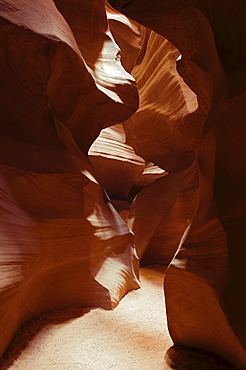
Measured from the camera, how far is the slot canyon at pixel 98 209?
2.02m

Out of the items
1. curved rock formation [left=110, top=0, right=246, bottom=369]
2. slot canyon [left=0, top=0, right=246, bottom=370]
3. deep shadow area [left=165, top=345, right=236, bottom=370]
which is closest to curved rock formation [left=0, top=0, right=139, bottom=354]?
slot canyon [left=0, top=0, right=246, bottom=370]

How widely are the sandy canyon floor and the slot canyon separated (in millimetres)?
14

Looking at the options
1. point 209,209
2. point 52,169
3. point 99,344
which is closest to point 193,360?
point 99,344

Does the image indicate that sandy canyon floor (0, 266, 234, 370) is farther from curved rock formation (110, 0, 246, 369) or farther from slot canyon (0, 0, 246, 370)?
curved rock formation (110, 0, 246, 369)

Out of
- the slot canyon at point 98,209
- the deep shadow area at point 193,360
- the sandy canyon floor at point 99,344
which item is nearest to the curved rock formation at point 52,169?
the slot canyon at point 98,209

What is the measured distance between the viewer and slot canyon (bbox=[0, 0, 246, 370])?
202 cm

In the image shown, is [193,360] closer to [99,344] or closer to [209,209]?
[99,344]

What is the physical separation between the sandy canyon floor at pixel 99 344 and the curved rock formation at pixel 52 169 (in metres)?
0.13

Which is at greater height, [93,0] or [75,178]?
[93,0]

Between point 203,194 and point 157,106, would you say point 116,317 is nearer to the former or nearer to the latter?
point 203,194

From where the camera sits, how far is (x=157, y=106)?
20.8 ft

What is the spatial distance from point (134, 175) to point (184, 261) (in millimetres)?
7022

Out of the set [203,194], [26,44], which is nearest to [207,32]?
[203,194]

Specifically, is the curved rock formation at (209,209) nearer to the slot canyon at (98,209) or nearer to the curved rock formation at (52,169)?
the slot canyon at (98,209)
